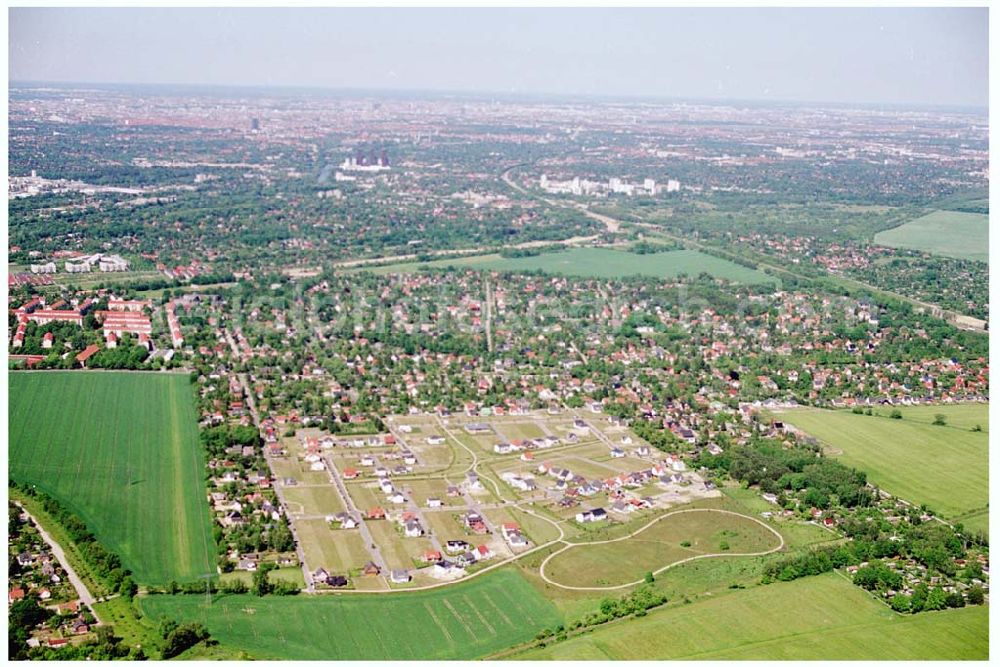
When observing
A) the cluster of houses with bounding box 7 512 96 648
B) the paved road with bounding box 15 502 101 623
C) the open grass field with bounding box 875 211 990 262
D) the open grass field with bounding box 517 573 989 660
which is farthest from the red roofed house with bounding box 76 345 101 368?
the open grass field with bounding box 875 211 990 262

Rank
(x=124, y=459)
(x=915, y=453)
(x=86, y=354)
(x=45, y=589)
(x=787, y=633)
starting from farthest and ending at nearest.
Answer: (x=86, y=354)
(x=915, y=453)
(x=124, y=459)
(x=45, y=589)
(x=787, y=633)

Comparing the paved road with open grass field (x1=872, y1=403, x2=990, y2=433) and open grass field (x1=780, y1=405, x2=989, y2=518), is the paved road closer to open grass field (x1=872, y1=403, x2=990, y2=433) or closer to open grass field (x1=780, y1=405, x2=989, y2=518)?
open grass field (x1=780, y1=405, x2=989, y2=518)

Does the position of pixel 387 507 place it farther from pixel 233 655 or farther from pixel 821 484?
pixel 821 484

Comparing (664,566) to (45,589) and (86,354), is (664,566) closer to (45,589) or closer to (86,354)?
(45,589)

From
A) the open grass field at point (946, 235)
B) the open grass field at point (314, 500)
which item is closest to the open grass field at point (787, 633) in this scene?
the open grass field at point (314, 500)

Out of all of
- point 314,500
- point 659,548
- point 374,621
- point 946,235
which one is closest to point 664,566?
point 659,548
